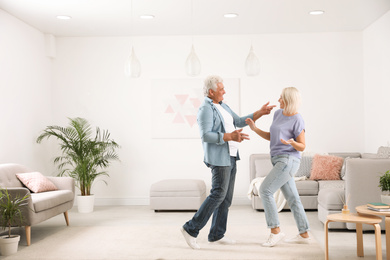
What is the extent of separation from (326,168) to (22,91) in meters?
4.23

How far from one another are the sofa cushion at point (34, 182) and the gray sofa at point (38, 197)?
53 millimetres

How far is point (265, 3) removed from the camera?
18.7 feet

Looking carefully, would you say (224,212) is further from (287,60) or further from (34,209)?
(287,60)

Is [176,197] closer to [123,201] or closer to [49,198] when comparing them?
[123,201]

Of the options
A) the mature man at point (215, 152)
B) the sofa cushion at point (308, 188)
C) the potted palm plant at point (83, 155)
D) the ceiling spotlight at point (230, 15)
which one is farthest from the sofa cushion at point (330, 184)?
the potted palm plant at point (83, 155)

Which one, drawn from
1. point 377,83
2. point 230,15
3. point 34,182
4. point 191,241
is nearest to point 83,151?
point 34,182

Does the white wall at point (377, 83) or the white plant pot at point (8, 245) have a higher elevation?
the white wall at point (377, 83)

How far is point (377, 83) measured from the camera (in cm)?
671

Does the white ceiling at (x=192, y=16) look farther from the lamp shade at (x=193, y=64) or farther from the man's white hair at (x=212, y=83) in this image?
the man's white hair at (x=212, y=83)

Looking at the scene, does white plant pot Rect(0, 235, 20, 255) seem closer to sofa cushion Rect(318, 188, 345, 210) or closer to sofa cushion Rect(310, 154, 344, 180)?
sofa cushion Rect(318, 188, 345, 210)

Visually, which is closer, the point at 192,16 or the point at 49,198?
the point at 49,198

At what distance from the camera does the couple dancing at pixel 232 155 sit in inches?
164

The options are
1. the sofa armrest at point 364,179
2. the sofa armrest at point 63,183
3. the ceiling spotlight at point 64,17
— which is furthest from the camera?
the ceiling spotlight at point 64,17

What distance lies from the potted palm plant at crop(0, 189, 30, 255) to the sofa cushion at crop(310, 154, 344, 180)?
3810 millimetres
